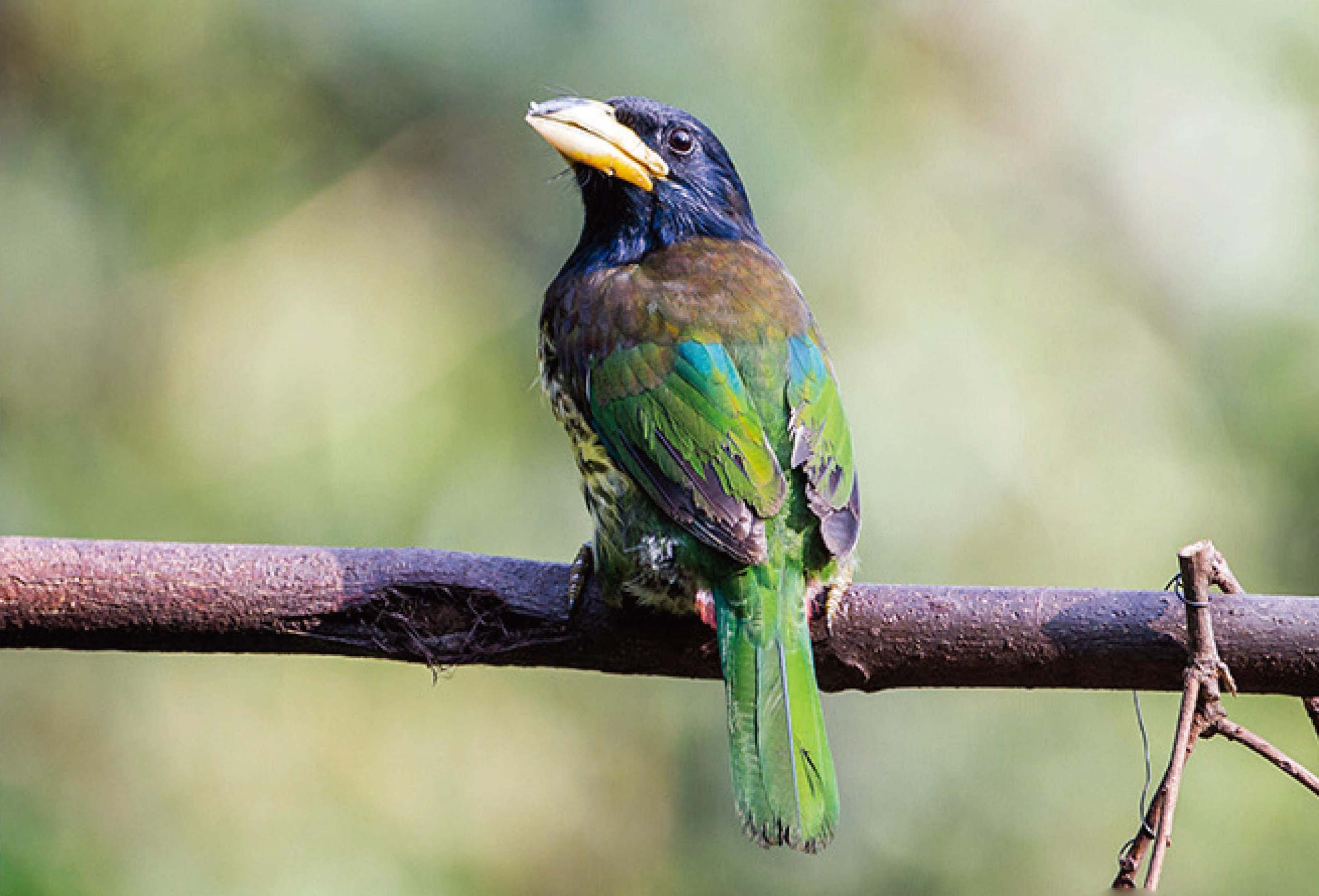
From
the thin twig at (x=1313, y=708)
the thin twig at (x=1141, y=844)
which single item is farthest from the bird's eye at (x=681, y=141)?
the thin twig at (x=1141, y=844)

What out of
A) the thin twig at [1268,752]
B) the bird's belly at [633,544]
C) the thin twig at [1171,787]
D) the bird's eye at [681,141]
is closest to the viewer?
the thin twig at [1171,787]

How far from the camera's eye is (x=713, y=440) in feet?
8.80

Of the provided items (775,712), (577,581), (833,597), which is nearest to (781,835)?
(775,712)

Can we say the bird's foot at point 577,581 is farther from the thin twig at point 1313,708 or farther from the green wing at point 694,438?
the thin twig at point 1313,708

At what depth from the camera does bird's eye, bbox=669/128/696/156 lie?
335 cm

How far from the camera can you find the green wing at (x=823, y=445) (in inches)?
103

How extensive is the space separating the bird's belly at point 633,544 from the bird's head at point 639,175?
49 cm

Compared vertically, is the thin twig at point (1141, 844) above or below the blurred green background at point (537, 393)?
below

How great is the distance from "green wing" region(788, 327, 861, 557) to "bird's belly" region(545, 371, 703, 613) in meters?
0.21

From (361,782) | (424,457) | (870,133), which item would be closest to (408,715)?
(361,782)

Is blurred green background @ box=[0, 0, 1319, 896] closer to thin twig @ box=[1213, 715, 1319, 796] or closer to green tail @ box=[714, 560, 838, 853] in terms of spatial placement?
green tail @ box=[714, 560, 838, 853]

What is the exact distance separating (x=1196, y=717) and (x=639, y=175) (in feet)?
5.20

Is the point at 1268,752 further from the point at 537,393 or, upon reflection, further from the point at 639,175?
the point at 537,393

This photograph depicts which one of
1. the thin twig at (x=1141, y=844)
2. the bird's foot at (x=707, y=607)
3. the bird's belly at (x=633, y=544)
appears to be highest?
the bird's belly at (x=633, y=544)
